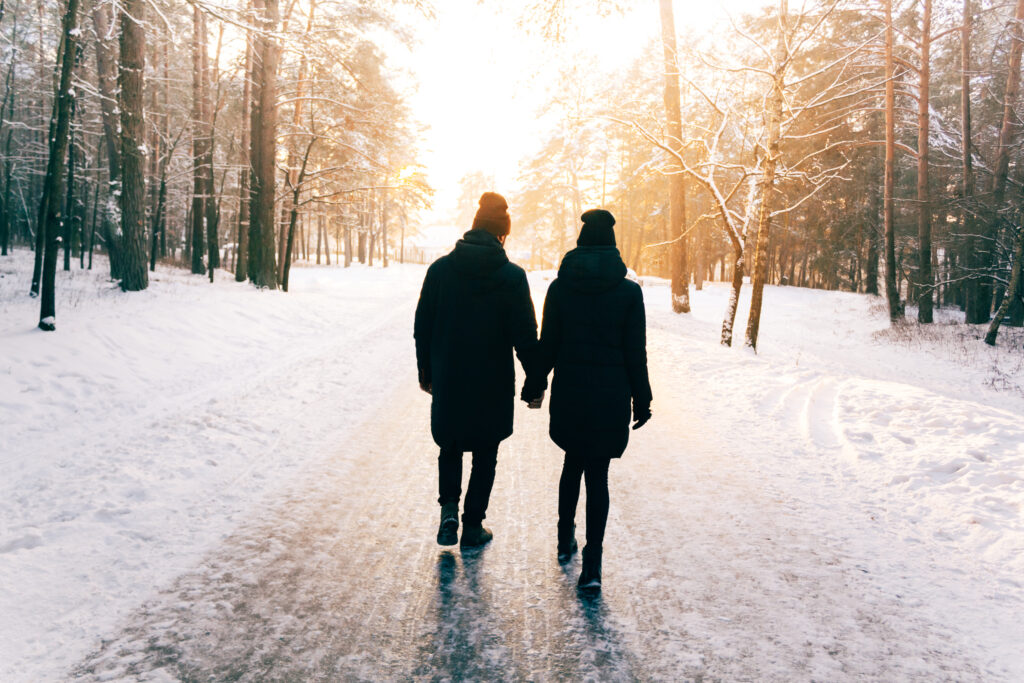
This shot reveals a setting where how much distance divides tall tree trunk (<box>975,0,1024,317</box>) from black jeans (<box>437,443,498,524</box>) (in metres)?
18.2

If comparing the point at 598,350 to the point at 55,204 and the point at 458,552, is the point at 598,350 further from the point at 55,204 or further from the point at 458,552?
the point at 55,204

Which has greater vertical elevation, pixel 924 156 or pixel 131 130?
pixel 924 156

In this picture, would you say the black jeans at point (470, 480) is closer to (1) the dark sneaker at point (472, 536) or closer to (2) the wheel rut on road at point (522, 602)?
(1) the dark sneaker at point (472, 536)

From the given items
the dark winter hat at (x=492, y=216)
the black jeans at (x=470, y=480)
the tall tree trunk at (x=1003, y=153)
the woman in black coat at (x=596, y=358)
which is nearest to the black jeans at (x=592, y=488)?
the woman in black coat at (x=596, y=358)

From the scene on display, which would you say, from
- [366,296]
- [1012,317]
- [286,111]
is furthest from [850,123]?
[286,111]

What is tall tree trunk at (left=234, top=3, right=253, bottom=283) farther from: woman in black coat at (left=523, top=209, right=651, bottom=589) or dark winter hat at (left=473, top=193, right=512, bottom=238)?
woman in black coat at (left=523, top=209, right=651, bottom=589)

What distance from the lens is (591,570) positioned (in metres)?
3.42

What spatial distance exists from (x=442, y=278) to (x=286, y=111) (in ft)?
81.4

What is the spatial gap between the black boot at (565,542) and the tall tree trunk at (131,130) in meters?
13.5

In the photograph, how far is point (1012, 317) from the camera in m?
20.0

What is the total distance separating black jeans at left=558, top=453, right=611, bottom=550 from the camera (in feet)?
11.4

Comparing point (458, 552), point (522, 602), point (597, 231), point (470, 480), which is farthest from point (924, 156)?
point (522, 602)

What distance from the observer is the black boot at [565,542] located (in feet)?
12.3

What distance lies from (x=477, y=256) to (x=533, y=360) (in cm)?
76
